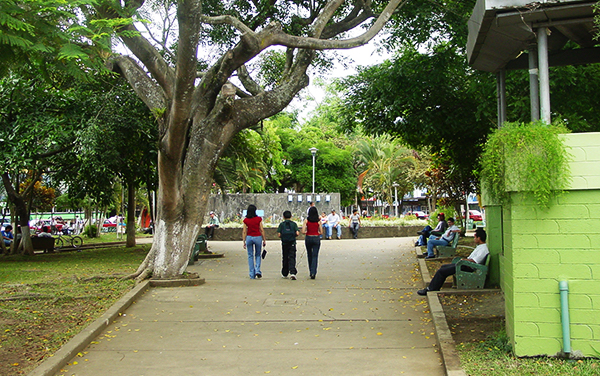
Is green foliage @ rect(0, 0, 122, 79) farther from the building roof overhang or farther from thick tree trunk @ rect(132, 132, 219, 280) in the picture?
thick tree trunk @ rect(132, 132, 219, 280)

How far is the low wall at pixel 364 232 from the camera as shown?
93.9 ft

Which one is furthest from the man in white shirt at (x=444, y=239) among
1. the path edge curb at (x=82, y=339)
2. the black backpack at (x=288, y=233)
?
the path edge curb at (x=82, y=339)

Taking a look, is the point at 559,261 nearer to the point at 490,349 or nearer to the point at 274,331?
the point at 490,349

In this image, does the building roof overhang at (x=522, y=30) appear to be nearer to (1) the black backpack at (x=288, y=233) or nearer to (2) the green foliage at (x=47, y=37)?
(2) the green foliage at (x=47, y=37)

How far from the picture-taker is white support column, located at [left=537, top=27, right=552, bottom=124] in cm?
589

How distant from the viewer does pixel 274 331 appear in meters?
7.79

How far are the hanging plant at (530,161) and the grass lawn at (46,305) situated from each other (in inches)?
206

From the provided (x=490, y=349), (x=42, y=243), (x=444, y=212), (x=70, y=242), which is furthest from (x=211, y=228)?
(x=490, y=349)

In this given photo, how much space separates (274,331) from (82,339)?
2459 millimetres

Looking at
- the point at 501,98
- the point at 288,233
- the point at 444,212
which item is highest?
the point at 501,98

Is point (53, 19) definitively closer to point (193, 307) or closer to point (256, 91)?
point (193, 307)

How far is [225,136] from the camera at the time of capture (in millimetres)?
12195

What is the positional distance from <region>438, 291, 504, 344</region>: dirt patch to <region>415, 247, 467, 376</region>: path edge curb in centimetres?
10

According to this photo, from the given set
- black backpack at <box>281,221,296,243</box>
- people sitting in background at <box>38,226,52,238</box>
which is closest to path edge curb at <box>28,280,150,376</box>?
black backpack at <box>281,221,296,243</box>
